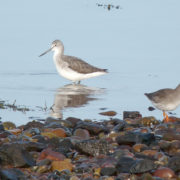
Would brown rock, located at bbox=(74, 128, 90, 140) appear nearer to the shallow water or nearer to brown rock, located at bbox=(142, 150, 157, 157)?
brown rock, located at bbox=(142, 150, 157, 157)

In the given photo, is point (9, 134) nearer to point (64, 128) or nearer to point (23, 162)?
point (64, 128)

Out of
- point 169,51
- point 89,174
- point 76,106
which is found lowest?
point 89,174

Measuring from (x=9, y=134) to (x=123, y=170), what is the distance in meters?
2.47

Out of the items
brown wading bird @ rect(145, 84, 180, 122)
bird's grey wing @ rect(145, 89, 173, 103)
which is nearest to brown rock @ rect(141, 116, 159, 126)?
brown wading bird @ rect(145, 84, 180, 122)

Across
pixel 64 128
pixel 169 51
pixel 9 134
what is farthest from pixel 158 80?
pixel 9 134

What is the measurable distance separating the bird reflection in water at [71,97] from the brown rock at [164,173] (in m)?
4.76

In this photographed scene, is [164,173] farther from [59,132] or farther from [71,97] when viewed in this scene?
[71,97]

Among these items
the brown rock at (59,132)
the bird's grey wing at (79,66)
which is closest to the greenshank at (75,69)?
the bird's grey wing at (79,66)

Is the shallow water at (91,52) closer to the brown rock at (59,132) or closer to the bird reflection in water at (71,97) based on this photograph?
the bird reflection in water at (71,97)

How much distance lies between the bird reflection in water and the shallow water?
0.02 m

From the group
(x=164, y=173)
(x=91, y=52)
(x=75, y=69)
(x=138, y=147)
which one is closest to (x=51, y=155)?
(x=138, y=147)

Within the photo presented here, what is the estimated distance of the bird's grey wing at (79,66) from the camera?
15.3m

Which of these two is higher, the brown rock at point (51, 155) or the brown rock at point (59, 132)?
the brown rock at point (59, 132)

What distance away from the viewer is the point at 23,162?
711 centimetres
